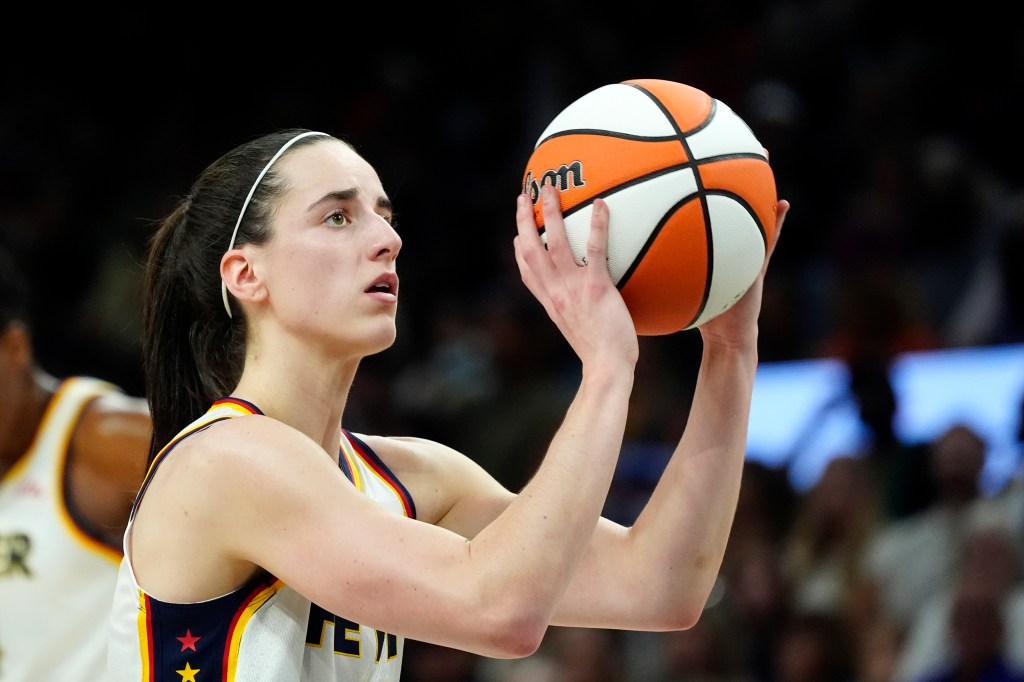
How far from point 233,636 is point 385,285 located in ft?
2.60

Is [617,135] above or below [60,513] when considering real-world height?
above

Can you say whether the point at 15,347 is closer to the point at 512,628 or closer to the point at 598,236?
the point at 598,236

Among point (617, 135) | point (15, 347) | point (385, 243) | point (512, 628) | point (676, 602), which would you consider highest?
point (617, 135)

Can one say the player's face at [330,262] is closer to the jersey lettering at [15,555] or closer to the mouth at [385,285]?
the mouth at [385,285]

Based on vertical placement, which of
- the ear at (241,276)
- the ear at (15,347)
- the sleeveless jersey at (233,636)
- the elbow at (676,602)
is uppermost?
the ear at (241,276)

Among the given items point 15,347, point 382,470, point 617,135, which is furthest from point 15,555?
point 617,135

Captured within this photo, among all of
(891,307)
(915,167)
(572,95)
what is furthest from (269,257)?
(572,95)

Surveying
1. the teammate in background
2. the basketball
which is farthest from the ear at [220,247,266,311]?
the teammate in background

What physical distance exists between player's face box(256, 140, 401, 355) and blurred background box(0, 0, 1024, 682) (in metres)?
0.47

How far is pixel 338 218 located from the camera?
2.84m

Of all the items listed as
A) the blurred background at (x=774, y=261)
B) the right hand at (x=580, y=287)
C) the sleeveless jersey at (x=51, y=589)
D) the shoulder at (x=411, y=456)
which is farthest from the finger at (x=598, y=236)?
the sleeveless jersey at (x=51, y=589)

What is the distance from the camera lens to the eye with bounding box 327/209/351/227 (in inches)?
111

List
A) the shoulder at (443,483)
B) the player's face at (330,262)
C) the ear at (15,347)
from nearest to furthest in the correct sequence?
1. the player's face at (330,262)
2. the shoulder at (443,483)
3. the ear at (15,347)

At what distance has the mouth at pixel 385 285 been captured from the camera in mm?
2787
